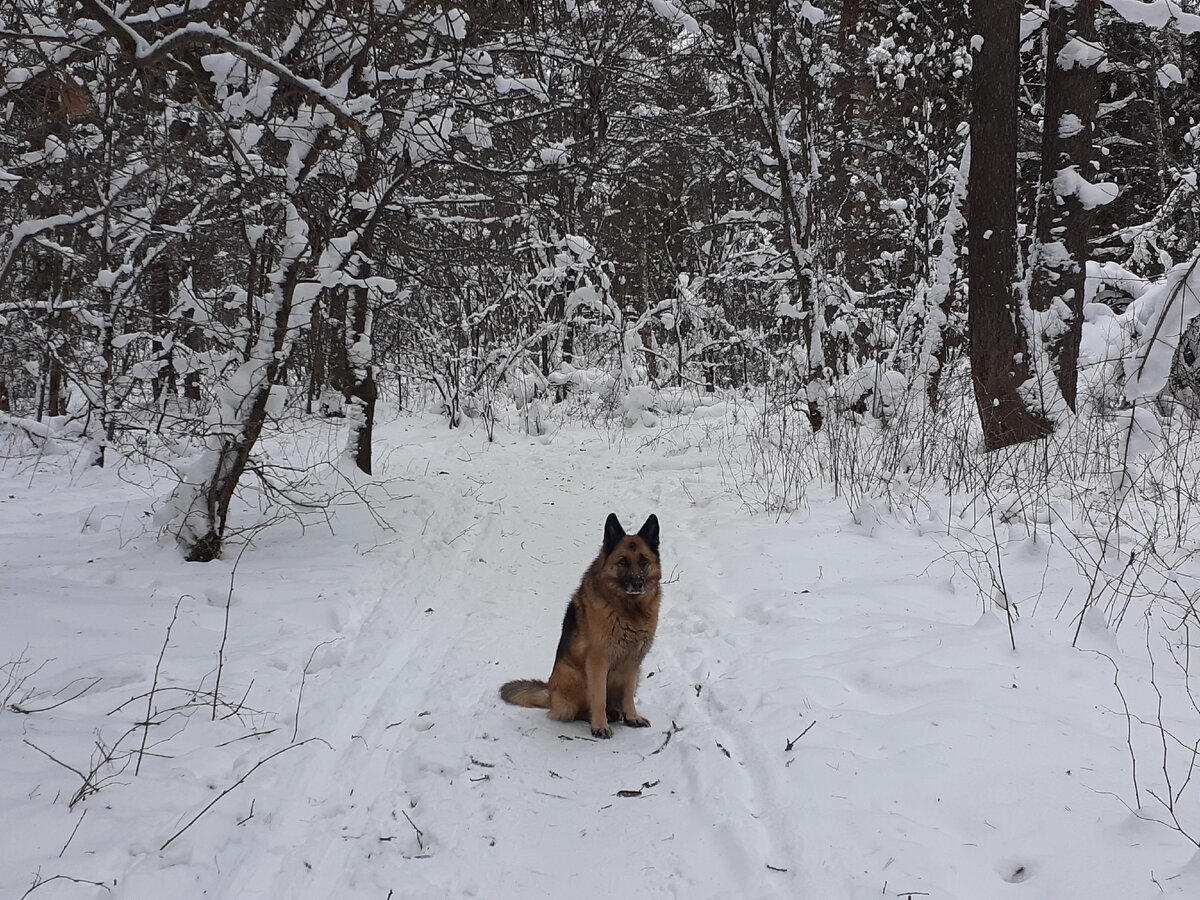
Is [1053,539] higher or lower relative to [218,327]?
lower

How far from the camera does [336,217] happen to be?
700cm

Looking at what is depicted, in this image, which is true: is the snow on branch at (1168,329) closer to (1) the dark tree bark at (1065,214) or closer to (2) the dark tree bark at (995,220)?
(2) the dark tree bark at (995,220)

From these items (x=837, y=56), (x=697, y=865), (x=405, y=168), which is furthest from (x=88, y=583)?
(x=837, y=56)

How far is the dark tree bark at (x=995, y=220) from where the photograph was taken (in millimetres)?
8234

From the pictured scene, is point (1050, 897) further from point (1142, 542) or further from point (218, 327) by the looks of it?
point (218, 327)

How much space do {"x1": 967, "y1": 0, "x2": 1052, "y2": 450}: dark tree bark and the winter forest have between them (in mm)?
43

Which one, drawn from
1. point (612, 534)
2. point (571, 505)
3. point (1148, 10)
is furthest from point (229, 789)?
point (571, 505)

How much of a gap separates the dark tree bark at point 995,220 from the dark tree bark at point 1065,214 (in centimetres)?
52

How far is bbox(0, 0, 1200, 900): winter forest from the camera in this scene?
2.86m

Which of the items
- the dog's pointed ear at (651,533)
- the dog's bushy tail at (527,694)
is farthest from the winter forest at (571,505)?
the dog's pointed ear at (651,533)

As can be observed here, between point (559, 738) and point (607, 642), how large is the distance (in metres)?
0.60

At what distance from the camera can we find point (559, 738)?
401 cm

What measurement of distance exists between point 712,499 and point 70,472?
955 cm

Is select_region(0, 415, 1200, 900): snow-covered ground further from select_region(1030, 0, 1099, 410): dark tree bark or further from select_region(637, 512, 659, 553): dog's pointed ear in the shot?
select_region(1030, 0, 1099, 410): dark tree bark
